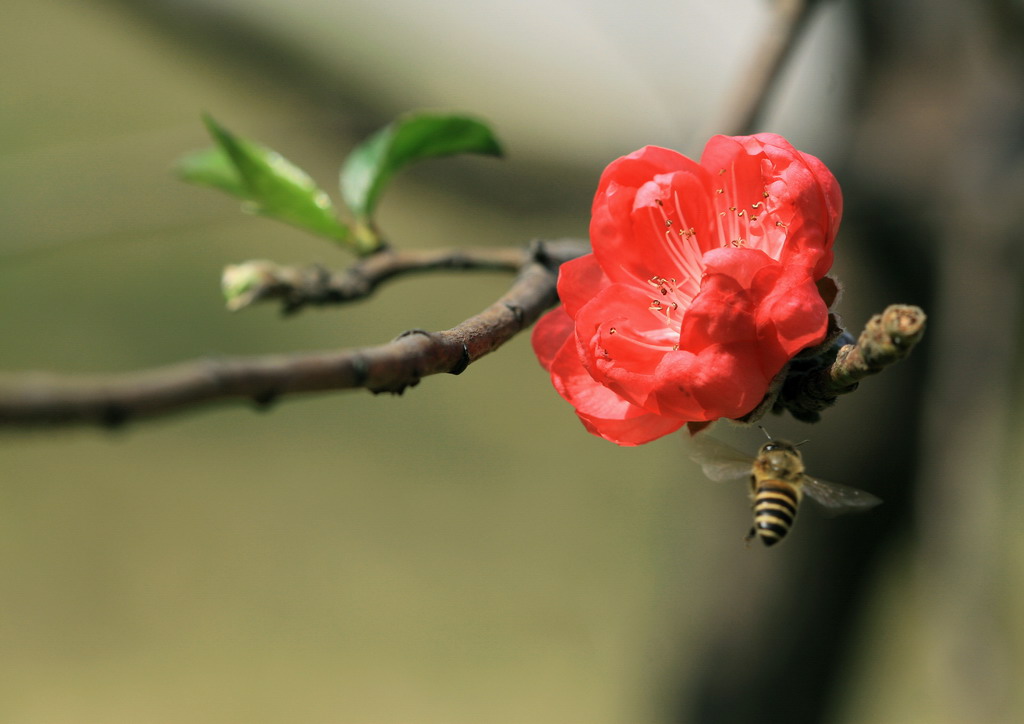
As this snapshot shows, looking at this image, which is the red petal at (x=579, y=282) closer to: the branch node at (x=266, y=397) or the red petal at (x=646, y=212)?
the red petal at (x=646, y=212)

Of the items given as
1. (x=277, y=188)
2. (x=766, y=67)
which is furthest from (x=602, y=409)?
(x=766, y=67)

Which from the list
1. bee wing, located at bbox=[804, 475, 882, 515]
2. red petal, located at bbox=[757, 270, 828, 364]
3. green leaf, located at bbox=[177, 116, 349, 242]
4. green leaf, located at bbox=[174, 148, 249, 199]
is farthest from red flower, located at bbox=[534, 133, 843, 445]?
green leaf, located at bbox=[174, 148, 249, 199]

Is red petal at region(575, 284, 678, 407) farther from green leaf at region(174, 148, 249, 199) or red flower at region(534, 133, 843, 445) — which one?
green leaf at region(174, 148, 249, 199)

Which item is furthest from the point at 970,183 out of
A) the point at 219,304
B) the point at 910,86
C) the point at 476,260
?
the point at 219,304

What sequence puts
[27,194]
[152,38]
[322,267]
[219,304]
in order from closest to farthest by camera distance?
[322,267] → [27,194] → [152,38] → [219,304]

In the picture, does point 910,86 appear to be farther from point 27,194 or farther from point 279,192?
point 27,194

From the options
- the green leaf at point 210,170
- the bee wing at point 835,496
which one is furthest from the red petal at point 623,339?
the green leaf at point 210,170
